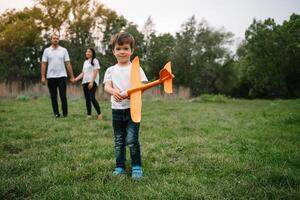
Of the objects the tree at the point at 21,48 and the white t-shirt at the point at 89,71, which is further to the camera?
the tree at the point at 21,48

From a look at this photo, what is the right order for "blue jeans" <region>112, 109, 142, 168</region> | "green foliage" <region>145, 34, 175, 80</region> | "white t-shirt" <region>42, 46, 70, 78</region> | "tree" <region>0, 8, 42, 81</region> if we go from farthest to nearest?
"green foliage" <region>145, 34, 175, 80</region>
"tree" <region>0, 8, 42, 81</region>
"white t-shirt" <region>42, 46, 70, 78</region>
"blue jeans" <region>112, 109, 142, 168</region>

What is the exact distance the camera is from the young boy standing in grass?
12.2 feet

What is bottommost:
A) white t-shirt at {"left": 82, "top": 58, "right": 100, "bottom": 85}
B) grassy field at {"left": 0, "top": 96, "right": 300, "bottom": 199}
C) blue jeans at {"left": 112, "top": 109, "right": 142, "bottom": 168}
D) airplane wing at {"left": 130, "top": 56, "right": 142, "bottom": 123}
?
grassy field at {"left": 0, "top": 96, "right": 300, "bottom": 199}

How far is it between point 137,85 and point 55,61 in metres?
5.51

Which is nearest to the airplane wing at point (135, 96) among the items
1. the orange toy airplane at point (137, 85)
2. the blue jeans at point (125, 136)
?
the orange toy airplane at point (137, 85)

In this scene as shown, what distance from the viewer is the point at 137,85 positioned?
11.9 ft

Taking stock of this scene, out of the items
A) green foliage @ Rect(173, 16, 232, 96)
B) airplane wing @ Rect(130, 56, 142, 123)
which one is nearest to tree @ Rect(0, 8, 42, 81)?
green foliage @ Rect(173, 16, 232, 96)

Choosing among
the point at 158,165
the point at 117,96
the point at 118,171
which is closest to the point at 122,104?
the point at 117,96

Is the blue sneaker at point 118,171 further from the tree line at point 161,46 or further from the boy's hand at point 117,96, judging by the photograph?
the tree line at point 161,46

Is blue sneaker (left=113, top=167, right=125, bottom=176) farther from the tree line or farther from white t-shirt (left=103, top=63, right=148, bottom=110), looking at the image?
the tree line

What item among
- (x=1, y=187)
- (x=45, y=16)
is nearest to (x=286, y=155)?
(x=1, y=187)

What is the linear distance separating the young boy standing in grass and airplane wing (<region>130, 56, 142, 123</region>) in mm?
111

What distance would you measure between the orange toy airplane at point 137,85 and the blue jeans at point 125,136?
0.29 meters

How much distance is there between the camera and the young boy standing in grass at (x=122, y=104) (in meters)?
3.71
